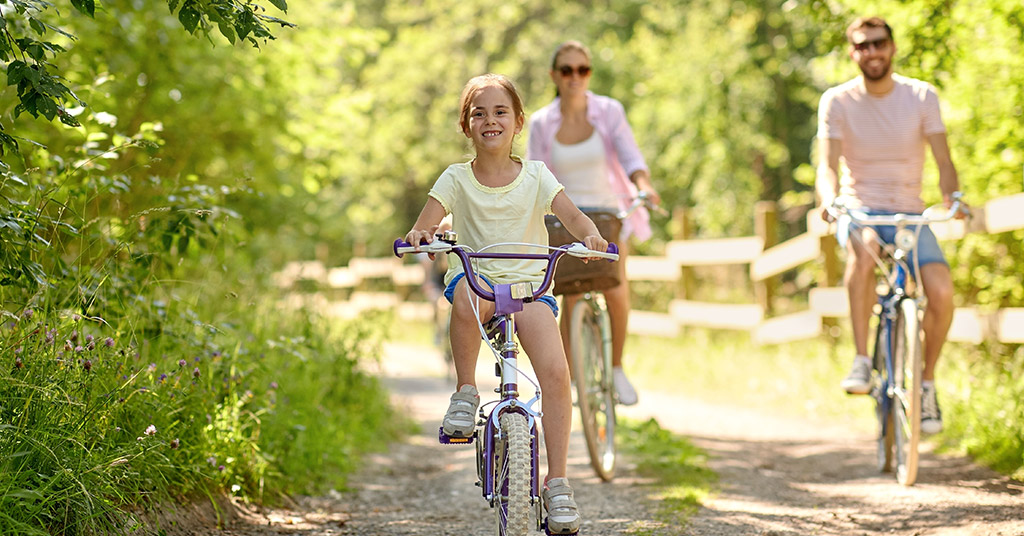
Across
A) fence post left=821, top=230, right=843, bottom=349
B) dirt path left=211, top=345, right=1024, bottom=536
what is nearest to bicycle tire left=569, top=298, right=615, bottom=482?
dirt path left=211, top=345, right=1024, bottom=536

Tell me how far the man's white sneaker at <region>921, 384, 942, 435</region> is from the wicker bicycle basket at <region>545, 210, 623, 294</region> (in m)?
1.52

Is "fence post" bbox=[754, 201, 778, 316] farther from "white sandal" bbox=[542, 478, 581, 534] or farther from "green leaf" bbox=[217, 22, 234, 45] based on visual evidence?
"green leaf" bbox=[217, 22, 234, 45]

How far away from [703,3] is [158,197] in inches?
496

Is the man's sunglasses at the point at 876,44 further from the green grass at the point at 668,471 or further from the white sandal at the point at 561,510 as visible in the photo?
the white sandal at the point at 561,510

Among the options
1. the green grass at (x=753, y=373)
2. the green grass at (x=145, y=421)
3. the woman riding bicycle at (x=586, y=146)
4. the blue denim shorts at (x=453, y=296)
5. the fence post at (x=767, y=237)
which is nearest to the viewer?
the green grass at (x=145, y=421)

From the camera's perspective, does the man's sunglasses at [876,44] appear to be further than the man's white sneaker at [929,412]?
Yes

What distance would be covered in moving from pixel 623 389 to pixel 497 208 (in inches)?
88.0

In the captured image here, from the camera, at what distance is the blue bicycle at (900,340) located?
16.4ft

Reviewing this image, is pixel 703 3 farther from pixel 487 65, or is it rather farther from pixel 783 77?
pixel 487 65

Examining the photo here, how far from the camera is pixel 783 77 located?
52.0 feet

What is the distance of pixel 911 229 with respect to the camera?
523cm

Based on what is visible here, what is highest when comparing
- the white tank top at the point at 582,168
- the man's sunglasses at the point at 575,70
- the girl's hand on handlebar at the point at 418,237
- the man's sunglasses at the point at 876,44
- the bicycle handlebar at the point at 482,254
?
the man's sunglasses at the point at 575,70

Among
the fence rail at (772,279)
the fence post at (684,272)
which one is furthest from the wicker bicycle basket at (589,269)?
the fence post at (684,272)

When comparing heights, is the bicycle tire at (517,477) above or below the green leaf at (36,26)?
below
